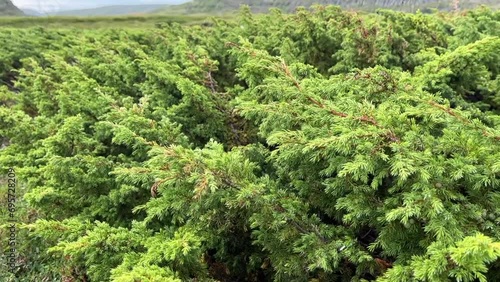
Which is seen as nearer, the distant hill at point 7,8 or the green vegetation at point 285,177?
the green vegetation at point 285,177

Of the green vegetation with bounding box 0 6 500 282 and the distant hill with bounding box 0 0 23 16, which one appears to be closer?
the green vegetation with bounding box 0 6 500 282

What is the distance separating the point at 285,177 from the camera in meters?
4.20

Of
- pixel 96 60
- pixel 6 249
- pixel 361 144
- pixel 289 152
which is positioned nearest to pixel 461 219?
pixel 361 144

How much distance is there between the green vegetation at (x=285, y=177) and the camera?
302cm

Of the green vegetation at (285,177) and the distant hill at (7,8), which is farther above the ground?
the green vegetation at (285,177)

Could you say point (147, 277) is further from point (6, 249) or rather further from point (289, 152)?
point (6, 249)

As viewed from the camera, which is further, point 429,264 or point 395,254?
point 395,254

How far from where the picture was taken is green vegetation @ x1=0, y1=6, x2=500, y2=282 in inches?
119

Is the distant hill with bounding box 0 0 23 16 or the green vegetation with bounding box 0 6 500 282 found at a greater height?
the green vegetation with bounding box 0 6 500 282

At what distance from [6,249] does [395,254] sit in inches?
245

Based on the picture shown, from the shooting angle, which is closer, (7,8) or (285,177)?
(285,177)

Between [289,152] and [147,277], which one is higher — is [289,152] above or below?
above

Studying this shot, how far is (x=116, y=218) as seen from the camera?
497 centimetres

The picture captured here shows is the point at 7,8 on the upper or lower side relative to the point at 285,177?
lower
